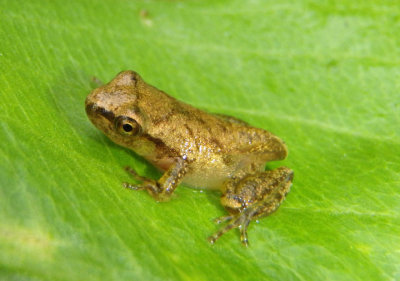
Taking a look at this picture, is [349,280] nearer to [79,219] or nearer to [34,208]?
[79,219]

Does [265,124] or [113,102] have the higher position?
[265,124]

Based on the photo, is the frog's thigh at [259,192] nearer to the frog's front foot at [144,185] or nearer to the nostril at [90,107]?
the frog's front foot at [144,185]

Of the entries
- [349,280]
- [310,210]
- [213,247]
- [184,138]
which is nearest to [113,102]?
[184,138]

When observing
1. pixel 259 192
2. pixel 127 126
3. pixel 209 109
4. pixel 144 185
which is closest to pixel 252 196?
pixel 259 192

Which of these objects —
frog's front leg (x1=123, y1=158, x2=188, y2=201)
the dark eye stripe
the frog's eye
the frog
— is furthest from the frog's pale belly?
the dark eye stripe

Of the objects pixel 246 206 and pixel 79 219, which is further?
pixel 246 206

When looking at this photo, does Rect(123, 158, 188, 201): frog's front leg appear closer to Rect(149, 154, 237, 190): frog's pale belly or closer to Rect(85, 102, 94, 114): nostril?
Rect(149, 154, 237, 190): frog's pale belly

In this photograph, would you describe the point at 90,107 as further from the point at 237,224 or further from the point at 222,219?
the point at 237,224
